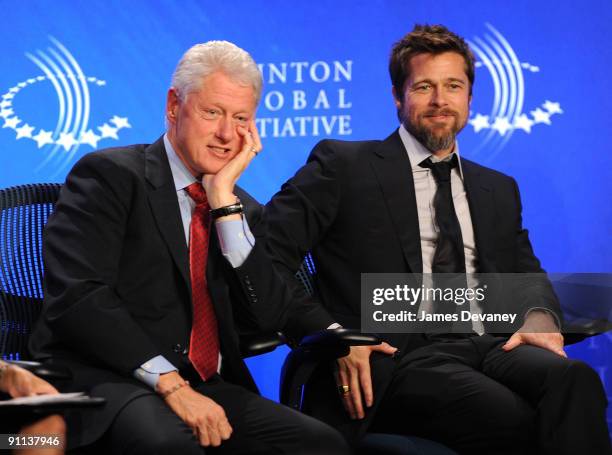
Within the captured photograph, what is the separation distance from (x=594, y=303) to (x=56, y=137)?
253cm

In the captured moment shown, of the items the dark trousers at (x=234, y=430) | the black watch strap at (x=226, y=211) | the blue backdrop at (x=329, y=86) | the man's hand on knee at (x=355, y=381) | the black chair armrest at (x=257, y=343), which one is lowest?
the dark trousers at (x=234, y=430)

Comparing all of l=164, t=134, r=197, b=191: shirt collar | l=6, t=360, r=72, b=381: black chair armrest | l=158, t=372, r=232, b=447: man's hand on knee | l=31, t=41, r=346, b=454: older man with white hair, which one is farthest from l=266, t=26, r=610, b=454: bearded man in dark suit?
l=6, t=360, r=72, b=381: black chair armrest

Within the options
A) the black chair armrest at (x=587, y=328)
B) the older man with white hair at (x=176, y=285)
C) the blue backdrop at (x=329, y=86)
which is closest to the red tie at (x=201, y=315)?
the older man with white hair at (x=176, y=285)

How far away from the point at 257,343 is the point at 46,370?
2.30ft

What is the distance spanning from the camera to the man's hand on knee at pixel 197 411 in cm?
215

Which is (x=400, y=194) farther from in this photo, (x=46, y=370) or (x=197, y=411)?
(x=46, y=370)

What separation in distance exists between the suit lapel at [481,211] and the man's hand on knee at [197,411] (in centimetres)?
126

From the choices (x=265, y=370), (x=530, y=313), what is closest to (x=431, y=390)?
(x=530, y=313)

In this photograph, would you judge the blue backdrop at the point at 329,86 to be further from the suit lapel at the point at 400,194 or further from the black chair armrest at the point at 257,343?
the black chair armrest at the point at 257,343

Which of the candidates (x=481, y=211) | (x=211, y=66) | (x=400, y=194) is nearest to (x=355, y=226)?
(x=400, y=194)

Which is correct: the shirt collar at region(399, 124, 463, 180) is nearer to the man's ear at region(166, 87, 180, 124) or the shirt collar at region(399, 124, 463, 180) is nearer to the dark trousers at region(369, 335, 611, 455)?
the dark trousers at region(369, 335, 611, 455)

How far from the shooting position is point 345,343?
2.45 meters

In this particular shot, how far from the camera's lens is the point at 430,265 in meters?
3.03

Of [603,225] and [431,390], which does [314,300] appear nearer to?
[431,390]
